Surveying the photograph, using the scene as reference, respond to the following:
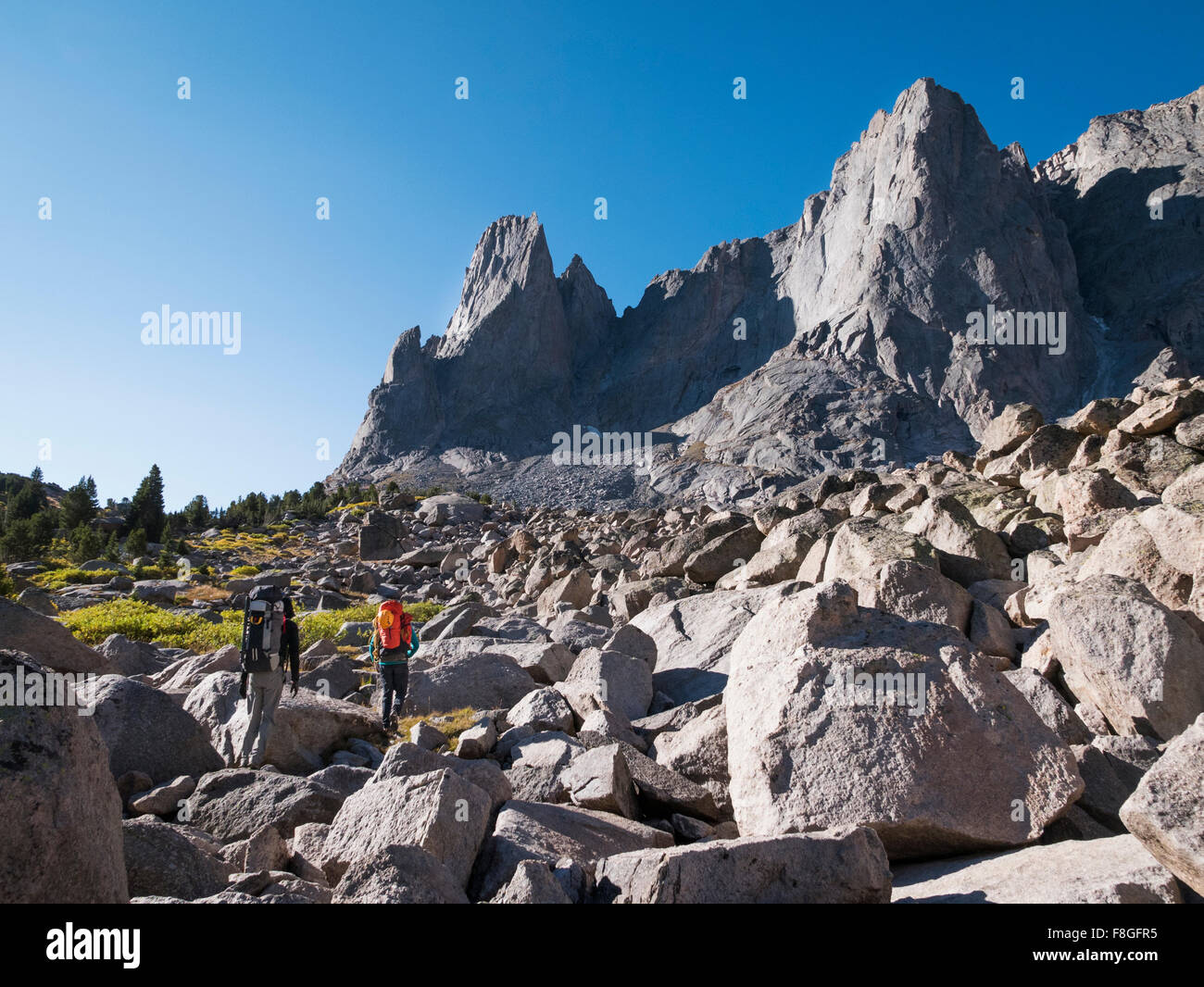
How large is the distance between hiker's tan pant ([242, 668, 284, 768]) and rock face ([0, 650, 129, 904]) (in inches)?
176

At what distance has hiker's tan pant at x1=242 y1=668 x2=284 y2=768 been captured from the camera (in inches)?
340

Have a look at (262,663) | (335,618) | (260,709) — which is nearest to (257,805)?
(260,709)

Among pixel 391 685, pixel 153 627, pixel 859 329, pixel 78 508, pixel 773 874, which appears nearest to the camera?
pixel 773 874

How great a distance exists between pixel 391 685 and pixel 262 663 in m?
2.28

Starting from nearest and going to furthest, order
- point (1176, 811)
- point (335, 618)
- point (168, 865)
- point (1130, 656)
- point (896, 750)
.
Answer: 1. point (1176, 811)
2. point (168, 865)
3. point (896, 750)
4. point (1130, 656)
5. point (335, 618)

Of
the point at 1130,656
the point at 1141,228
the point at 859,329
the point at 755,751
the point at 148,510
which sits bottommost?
the point at 755,751

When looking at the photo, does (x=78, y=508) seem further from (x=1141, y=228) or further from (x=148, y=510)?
(x=1141, y=228)

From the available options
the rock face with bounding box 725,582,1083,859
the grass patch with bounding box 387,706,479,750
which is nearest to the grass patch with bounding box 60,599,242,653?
the grass patch with bounding box 387,706,479,750

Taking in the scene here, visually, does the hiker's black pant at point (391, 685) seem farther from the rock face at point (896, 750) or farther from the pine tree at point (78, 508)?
the pine tree at point (78, 508)

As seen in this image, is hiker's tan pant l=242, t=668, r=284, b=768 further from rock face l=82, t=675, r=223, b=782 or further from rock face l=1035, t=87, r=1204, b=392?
rock face l=1035, t=87, r=1204, b=392

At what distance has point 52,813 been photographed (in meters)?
3.92
